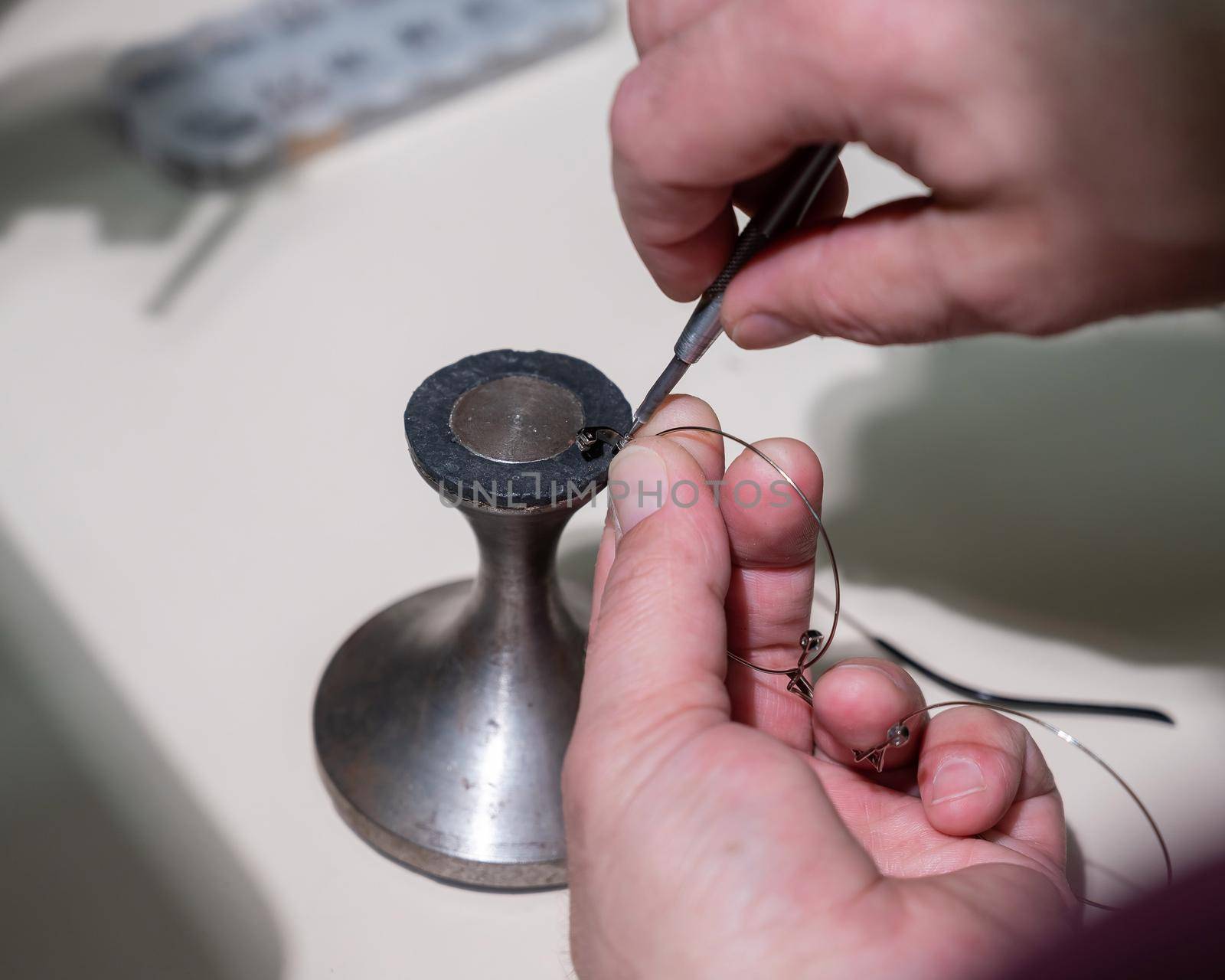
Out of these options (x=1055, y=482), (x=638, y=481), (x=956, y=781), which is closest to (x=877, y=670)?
(x=956, y=781)

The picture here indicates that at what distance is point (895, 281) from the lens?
1.61 ft

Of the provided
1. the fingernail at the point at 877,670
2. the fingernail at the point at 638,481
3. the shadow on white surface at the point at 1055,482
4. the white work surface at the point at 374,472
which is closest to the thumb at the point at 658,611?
the fingernail at the point at 638,481

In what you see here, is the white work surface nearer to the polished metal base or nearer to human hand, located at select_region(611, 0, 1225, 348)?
the polished metal base

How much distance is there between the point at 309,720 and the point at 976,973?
48 centimetres

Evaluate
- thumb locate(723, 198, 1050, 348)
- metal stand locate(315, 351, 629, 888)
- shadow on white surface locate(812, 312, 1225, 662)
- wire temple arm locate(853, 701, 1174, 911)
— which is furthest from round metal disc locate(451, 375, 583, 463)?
shadow on white surface locate(812, 312, 1225, 662)

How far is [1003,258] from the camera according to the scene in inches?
18.0

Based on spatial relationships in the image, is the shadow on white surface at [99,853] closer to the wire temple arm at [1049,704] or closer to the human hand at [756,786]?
the human hand at [756,786]

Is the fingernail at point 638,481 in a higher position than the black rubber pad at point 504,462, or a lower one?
lower

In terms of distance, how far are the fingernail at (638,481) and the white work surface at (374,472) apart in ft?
0.90

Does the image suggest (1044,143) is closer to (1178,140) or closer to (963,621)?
(1178,140)

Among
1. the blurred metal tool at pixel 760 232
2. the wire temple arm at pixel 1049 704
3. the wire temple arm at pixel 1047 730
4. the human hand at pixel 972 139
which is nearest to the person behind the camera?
the human hand at pixel 972 139

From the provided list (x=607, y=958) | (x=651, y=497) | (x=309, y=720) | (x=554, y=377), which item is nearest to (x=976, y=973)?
(x=607, y=958)

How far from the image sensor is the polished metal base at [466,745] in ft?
2.23

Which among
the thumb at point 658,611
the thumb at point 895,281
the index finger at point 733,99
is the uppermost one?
the index finger at point 733,99
